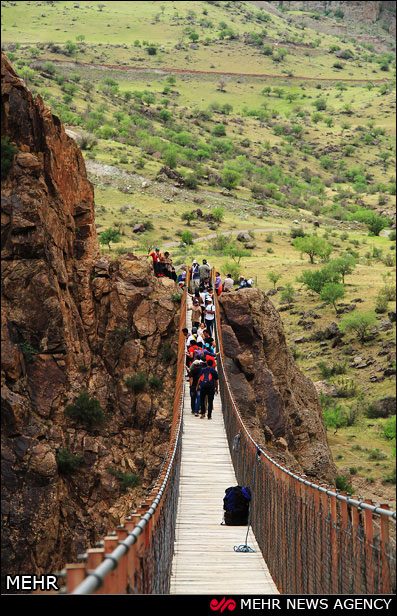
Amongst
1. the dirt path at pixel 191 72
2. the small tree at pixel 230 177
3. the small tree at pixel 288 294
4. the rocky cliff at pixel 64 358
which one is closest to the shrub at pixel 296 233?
the small tree at pixel 288 294

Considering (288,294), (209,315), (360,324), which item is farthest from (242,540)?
(288,294)

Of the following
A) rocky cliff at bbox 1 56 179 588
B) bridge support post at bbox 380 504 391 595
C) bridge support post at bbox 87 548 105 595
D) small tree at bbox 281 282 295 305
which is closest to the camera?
bridge support post at bbox 87 548 105 595

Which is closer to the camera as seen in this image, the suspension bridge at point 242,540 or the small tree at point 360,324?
the suspension bridge at point 242,540

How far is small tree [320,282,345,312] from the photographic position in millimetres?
43812

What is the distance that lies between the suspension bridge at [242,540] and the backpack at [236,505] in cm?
14

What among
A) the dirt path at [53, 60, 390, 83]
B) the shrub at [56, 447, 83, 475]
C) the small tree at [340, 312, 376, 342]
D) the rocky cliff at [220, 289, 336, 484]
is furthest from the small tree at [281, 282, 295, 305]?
the dirt path at [53, 60, 390, 83]

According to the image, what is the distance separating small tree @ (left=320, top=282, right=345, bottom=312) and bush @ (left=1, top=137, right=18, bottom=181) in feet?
93.3

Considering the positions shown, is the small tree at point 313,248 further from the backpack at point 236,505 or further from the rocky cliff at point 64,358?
the backpack at point 236,505

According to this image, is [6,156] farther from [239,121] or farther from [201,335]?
[239,121]

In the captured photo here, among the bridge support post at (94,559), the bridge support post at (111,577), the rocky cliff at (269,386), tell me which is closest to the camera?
the bridge support post at (94,559)

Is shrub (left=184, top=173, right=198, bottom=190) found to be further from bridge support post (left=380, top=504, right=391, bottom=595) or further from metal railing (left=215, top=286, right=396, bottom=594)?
bridge support post (left=380, top=504, right=391, bottom=595)

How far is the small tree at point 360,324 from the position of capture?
3997 centimetres
